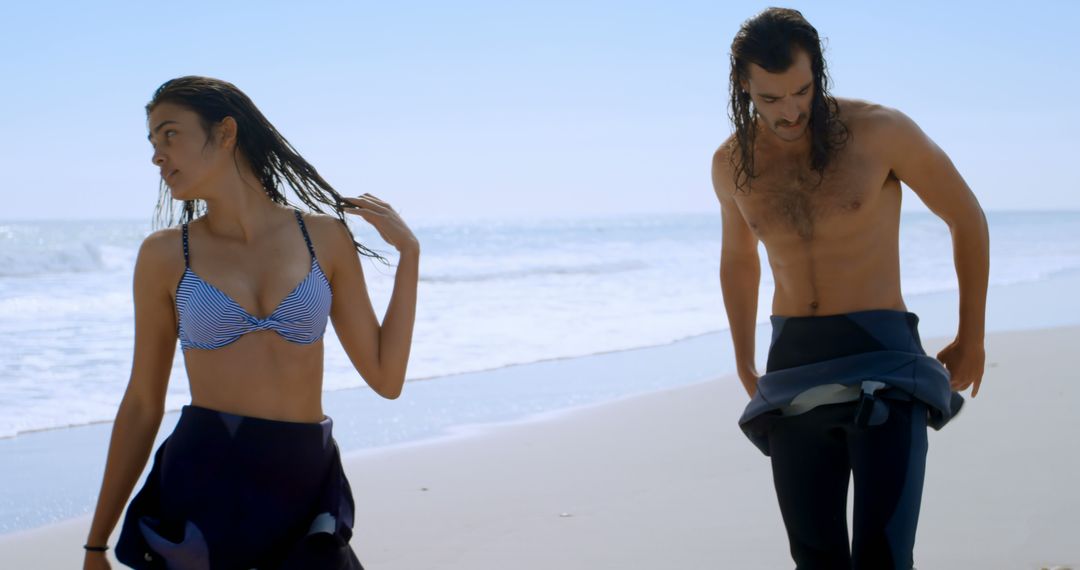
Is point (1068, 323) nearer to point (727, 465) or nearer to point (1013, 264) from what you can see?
point (727, 465)

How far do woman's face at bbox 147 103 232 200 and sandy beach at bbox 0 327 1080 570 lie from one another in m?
2.58

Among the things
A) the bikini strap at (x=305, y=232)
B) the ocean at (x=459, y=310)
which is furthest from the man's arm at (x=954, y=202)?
the ocean at (x=459, y=310)

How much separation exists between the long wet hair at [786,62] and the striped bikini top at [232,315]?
1.31 metres

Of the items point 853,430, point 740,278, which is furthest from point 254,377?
point 740,278

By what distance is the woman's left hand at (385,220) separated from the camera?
270 centimetres

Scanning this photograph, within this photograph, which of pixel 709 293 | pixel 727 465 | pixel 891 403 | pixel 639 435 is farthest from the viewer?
pixel 709 293

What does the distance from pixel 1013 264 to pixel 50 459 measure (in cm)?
2050

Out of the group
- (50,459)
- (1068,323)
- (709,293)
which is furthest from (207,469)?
(709,293)

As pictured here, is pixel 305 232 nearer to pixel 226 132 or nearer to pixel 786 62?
pixel 226 132

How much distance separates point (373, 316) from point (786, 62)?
1248 millimetres

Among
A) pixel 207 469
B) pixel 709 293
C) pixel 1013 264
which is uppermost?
pixel 207 469

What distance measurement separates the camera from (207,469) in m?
2.43

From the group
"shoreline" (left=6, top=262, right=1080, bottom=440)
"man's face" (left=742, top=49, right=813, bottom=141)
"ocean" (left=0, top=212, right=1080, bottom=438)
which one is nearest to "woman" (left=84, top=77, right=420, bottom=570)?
"man's face" (left=742, top=49, right=813, bottom=141)

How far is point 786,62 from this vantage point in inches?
119
